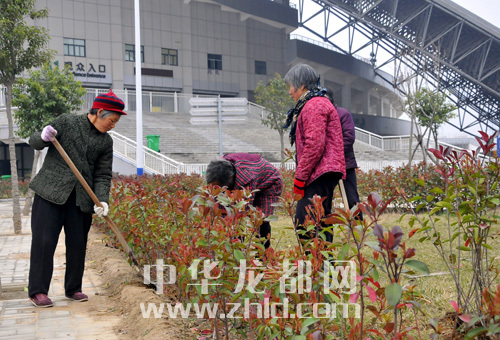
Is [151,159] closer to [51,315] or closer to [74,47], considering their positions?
[51,315]

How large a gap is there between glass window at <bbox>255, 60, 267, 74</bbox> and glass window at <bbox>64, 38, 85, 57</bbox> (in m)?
15.1

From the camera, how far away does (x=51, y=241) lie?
4.65 meters

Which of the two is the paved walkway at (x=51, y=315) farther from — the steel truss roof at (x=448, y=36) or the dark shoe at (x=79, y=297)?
the steel truss roof at (x=448, y=36)

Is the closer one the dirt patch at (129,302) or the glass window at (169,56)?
the dirt patch at (129,302)

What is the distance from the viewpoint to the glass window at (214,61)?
145 feet

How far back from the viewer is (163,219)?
4.55 m

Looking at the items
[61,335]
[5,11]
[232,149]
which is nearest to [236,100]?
[5,11]

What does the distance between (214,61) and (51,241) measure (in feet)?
134

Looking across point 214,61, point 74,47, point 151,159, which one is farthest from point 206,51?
point 151,159

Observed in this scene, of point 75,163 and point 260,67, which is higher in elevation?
point 260,67

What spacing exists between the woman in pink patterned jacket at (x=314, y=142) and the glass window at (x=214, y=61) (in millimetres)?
40454

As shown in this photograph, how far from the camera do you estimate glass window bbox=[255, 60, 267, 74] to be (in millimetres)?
46500

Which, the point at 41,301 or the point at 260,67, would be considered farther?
the point at 260,67

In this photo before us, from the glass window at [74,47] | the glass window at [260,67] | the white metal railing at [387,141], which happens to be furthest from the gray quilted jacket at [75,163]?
the glass window at [260,67]
